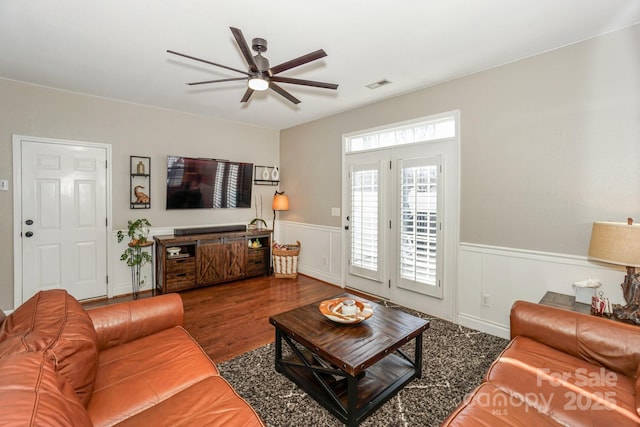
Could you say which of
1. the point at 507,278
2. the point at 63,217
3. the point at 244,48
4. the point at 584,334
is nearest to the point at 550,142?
the point at 507,278

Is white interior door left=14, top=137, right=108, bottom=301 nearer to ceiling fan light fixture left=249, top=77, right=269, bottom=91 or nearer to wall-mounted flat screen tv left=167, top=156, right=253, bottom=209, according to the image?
wall-mounted flat screen tv left=167, top=156, right=253, bottom=209

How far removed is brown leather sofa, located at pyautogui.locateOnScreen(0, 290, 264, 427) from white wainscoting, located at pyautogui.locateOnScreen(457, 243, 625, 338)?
106 inches

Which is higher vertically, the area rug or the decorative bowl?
the decorative bowl

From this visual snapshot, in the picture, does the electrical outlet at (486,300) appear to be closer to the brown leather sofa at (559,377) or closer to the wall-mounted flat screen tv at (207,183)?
the brown leather sofa at (559,377)

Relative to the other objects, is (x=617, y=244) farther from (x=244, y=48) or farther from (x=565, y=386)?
(x=244, y=48)

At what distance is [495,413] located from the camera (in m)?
1.30

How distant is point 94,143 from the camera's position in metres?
3.93

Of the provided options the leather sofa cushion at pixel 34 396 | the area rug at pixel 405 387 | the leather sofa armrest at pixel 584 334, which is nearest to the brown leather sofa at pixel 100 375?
the leather sofa cushion at pixel 34 396

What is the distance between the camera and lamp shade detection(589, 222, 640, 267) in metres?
1.80

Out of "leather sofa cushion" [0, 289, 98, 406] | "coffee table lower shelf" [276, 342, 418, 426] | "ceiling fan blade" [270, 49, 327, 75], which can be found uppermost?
"ceiling fan blade" [270, 49, 327, 75]

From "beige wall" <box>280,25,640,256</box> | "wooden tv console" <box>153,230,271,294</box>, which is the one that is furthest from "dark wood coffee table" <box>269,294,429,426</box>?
"wooden tv console" <box>153,230,271,294</box>

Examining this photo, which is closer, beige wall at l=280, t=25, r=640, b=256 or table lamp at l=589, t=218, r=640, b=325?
table lamp at l=589, t=218, r=640, b=325

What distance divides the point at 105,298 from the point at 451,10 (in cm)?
515

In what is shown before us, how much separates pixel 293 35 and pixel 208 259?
11.0 feet
